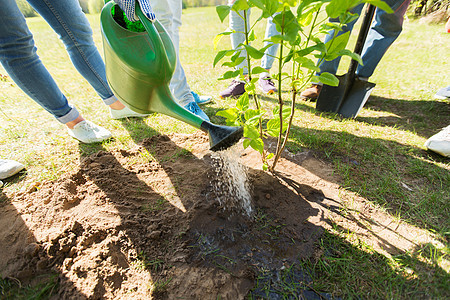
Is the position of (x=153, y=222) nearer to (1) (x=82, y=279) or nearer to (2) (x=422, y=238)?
(1) (x=82, y=279)

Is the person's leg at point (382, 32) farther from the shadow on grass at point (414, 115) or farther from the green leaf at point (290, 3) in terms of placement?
the green leaf at point (290, 3)

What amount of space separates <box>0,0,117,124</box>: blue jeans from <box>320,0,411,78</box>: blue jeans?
2425 millimetres

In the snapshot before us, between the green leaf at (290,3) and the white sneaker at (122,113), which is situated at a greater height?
the green leaf at (290,3)

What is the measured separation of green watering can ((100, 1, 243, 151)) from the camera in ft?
3.22

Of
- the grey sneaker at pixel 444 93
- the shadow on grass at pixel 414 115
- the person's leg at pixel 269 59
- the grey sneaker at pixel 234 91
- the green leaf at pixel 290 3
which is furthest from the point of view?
the grey sneaker at pixel 234 91

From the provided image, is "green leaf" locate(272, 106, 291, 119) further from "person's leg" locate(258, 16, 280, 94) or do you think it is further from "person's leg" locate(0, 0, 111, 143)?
"person's leg" locate(0, 0, 111, 143)

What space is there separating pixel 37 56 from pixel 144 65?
124 cm

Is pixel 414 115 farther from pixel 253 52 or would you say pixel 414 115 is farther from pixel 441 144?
pixel 253 52

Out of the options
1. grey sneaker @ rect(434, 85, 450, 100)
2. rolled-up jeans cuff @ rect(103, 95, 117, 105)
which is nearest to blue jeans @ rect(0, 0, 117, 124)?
rolled-up jeans cuff @ rect(103, 95, 117, 105)

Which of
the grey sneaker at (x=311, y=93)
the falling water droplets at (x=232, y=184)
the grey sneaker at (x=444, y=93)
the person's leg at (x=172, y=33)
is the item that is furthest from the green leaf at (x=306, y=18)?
the grey sneaker at (x=444, y=93)

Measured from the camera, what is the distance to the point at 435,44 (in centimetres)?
427

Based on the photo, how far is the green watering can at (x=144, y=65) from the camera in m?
0.98

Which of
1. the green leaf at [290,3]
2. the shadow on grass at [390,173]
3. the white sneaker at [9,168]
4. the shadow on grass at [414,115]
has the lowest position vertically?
the white sneaker at [9,168]

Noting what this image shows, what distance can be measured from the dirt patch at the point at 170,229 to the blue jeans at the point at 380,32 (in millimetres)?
1538
